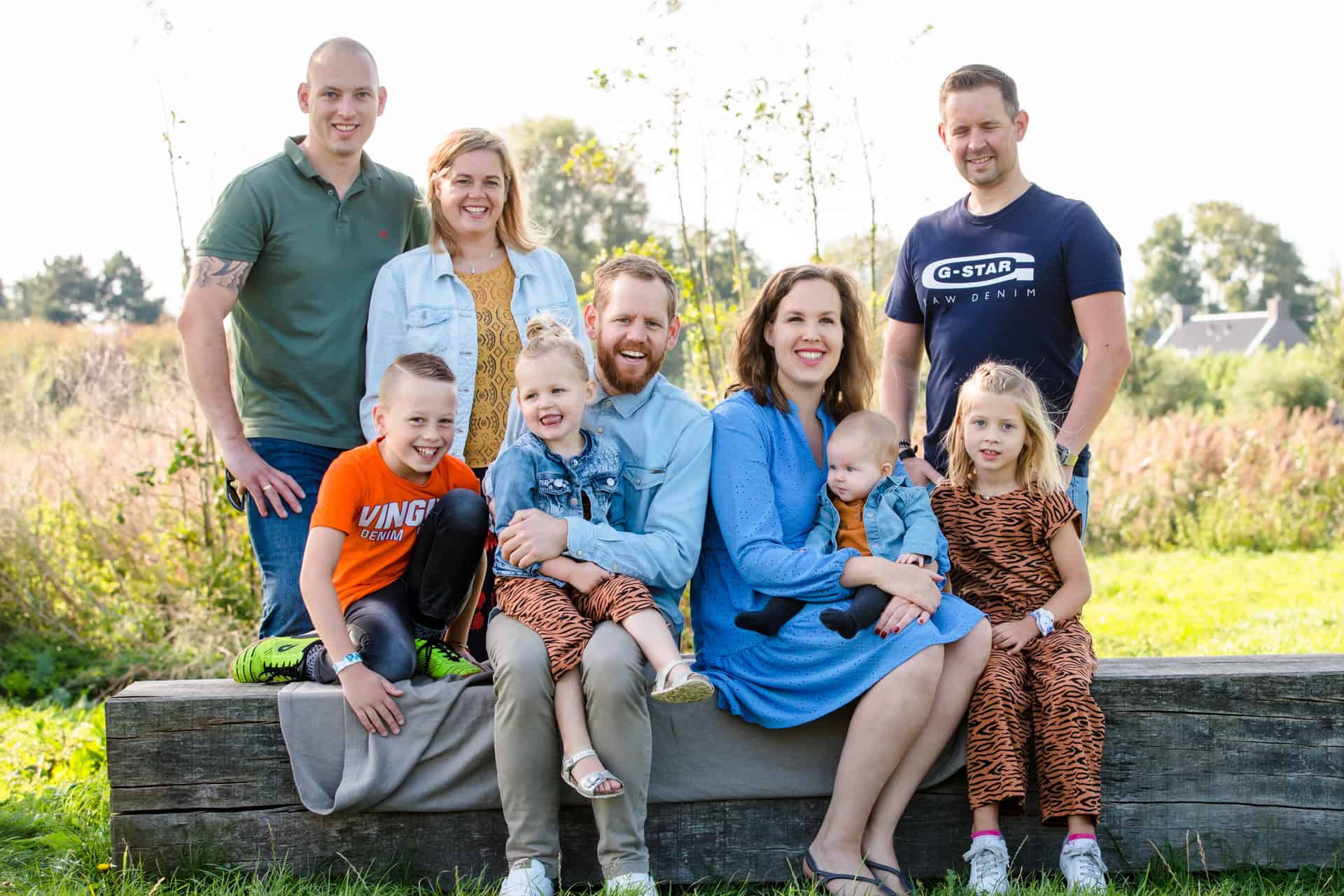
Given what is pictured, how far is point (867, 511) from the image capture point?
2951mm

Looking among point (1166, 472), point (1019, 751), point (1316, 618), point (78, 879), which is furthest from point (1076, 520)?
point (1166, 472)

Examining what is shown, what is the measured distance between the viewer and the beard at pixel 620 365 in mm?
3004

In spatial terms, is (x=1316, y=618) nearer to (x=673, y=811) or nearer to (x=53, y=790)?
(x=673, y=811)

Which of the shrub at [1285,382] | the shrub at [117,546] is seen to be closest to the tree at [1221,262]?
the shrub at [1285,382]

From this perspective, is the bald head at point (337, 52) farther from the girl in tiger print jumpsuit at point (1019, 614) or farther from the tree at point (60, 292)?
the tree at point (60, 292)

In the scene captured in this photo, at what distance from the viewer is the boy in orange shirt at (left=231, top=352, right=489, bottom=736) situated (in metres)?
2.80

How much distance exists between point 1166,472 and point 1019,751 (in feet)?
28.6

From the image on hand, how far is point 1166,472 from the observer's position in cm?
1065

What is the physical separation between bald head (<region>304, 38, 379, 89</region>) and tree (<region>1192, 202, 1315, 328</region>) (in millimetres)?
54174

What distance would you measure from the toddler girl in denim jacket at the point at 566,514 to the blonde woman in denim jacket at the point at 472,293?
44cm

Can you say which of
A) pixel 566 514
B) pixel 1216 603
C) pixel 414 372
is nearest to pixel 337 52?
pixel 414 372

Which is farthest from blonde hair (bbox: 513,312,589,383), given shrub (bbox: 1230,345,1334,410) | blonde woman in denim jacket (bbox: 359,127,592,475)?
shrub (bbox: 1230,345,1334,410)

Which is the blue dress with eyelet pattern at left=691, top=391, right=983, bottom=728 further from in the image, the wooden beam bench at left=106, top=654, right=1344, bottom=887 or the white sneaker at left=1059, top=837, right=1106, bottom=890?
the white sneaker at left=1059, top=837, right=1106, bottom=890

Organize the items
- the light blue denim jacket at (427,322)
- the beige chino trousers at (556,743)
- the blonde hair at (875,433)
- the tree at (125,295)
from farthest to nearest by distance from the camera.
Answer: the tree at (125,295) < the light blue denim jacket at (427,322) < the blonde hair at (875,433) < the beige chino trousers at (556,743)
